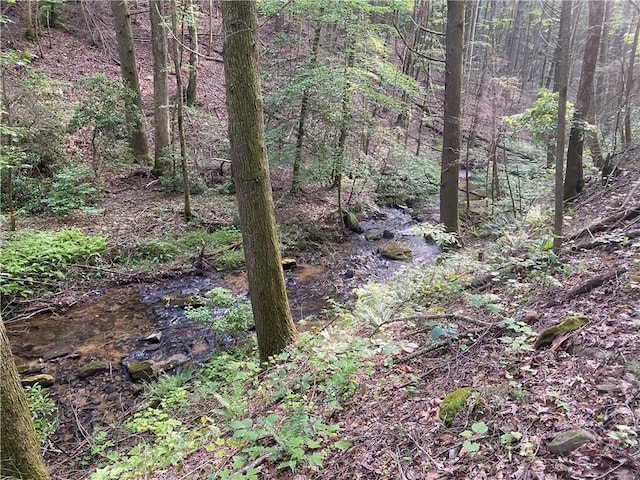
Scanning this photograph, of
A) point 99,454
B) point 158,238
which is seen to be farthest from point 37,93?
point 99,454

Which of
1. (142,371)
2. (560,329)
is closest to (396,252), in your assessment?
(142,371)

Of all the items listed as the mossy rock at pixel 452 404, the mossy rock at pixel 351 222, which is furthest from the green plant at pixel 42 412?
the mossy rock at pixel 351 222

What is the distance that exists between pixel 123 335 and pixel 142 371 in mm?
1505

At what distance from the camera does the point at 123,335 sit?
7555mm

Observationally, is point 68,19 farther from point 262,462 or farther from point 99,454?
point 262,462

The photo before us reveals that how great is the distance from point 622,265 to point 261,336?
4101 mm

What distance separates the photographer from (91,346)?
7.15 meters

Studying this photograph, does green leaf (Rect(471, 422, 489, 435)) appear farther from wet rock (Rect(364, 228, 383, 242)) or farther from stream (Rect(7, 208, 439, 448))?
wet rock (Rect(364, 228, 383, 242))

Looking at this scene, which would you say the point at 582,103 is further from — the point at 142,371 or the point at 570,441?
the point at 142,371

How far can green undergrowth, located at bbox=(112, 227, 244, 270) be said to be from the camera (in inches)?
400

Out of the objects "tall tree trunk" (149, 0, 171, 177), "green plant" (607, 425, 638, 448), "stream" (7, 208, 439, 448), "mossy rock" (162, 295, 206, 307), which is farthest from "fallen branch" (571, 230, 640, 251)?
"tall tree trunk" (149, 0, 171, 177)

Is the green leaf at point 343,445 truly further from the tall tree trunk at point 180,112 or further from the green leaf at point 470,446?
the tall tree trunk at point 180,112

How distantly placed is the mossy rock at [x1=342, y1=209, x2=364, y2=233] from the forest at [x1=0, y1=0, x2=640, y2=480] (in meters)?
0.08

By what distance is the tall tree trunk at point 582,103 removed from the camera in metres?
8.14
